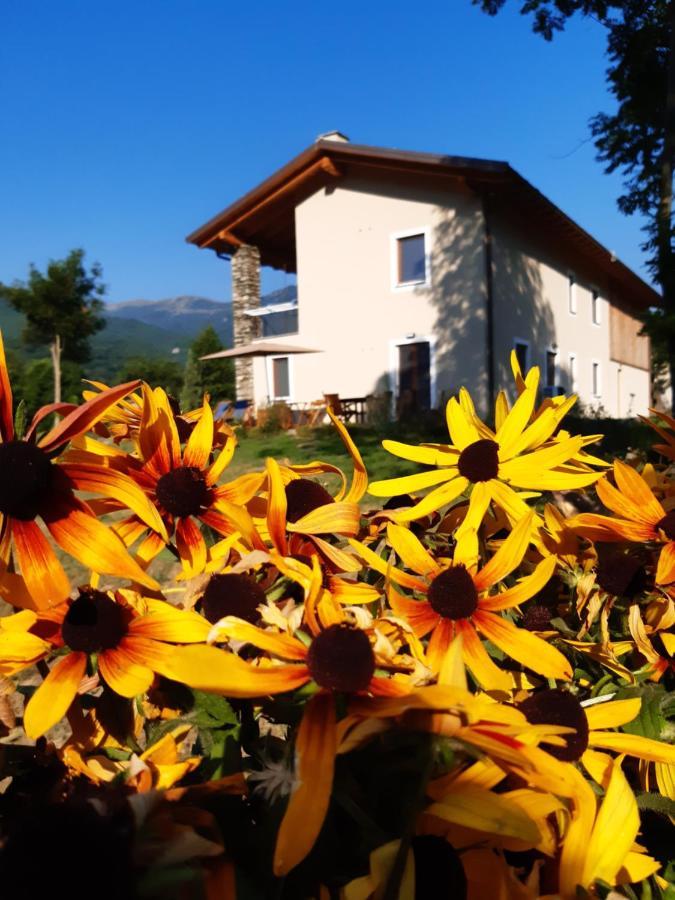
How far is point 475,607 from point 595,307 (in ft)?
87.3

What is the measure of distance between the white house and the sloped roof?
0.14ft

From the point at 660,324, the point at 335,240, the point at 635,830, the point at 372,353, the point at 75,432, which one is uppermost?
the point at 335,240

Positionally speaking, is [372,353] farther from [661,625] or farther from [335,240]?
[661,625]

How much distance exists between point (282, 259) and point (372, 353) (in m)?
6.46

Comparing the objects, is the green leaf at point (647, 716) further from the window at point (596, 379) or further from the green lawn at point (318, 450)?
the window at point (596, 379)

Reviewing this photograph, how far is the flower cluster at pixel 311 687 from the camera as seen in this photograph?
0.49 metres

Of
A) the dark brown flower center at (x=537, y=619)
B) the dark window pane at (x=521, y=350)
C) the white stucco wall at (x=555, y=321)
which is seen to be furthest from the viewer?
the dark window pane at (x=521, y=350)

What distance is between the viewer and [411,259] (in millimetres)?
18562

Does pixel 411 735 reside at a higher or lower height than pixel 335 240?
lower

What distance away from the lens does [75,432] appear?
2.06ft

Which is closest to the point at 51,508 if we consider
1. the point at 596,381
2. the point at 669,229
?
the point at 669,229

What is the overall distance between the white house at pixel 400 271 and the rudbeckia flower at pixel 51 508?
1644cm

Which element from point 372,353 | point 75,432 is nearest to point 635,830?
point 75,432

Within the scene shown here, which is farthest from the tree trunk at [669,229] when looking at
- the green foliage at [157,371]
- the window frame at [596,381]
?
the green foliage at [157,371]
